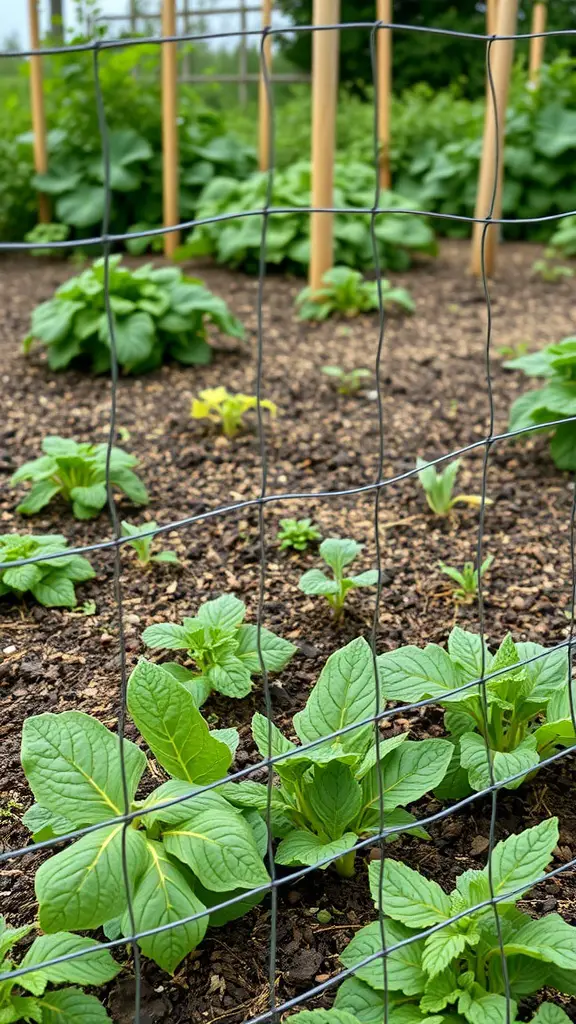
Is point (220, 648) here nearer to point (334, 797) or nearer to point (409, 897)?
point (334, 797)

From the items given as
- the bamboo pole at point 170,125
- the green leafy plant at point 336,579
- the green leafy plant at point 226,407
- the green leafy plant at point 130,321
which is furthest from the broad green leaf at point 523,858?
the bamboo pole at point 170,125

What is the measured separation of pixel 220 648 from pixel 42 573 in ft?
2.19

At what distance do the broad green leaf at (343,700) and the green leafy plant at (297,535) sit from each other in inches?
37.6

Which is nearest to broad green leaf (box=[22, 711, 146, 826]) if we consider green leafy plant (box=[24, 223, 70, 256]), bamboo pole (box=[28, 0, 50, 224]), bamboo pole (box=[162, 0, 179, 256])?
bamboo pole (box=[162, 0, 179, 256])

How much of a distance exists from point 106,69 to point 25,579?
489cm

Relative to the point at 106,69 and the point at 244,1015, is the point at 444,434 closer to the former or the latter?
the point at 244,1015

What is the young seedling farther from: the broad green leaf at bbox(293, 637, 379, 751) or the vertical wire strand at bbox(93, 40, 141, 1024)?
the vertical wire strand at bbox(93, 40, 141, 1024)

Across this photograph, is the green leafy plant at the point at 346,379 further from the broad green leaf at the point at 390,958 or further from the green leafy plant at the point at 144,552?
the broad green leaf at the point at 390,958

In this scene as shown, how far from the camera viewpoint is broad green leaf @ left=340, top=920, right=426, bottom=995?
1.77 m

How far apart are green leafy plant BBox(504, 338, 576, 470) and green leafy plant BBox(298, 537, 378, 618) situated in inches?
40.7

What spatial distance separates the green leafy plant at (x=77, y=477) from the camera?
3.20 metres

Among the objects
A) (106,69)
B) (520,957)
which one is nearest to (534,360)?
(520,957)

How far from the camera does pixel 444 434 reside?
3.99m

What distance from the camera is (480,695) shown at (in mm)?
2135
